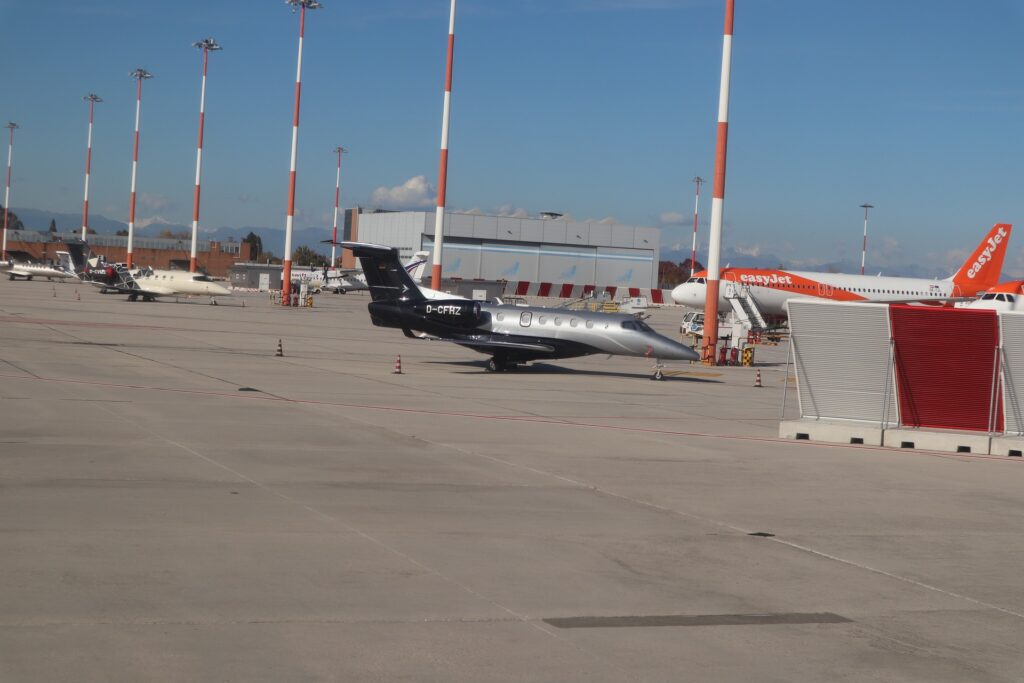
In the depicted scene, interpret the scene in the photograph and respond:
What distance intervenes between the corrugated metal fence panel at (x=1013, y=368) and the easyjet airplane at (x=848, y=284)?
35.8m

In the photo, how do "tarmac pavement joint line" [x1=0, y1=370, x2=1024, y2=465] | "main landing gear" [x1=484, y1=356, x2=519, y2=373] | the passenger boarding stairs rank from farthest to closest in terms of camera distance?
1. the passenger boarding stairs
2. "main landing gear" [x1=484, y1=356, x2=519, y2=373]
3. "tarmac pavement joint line" [x1=0, y1=370, x2=1024, y2=465]

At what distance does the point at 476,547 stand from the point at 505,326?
24.4 metres

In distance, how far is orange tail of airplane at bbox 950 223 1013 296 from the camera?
63.8 m

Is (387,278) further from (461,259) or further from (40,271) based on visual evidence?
(461,259)

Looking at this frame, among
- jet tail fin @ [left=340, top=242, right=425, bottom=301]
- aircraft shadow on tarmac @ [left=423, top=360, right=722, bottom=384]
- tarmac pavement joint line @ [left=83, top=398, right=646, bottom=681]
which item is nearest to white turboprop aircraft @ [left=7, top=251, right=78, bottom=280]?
jet tail fin @ [left=340, top=242, right=425, bottom=301]

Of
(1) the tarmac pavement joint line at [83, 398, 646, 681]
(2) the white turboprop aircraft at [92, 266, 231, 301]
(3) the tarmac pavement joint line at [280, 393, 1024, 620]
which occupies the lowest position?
(1) the tarmac pavement joint line at [83, 398, 646, 681]

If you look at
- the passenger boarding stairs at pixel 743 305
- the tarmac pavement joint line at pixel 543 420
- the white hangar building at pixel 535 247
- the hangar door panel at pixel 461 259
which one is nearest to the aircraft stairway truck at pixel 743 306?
the passenger boarding stairs at pixel 743 305

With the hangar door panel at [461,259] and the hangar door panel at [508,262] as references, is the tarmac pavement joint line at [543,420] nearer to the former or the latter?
the hangar door panel at [461,259]

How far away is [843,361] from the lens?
70.9 ft

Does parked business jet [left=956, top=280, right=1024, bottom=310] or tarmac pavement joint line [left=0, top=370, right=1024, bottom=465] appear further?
parked business jet [left=956, top=280, right=1024, bottom=310]

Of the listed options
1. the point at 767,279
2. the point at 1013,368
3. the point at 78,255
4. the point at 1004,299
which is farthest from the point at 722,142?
the point at 78,255

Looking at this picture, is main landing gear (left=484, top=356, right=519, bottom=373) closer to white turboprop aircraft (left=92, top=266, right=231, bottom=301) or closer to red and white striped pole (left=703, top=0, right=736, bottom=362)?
red and white striped pole (left=703, top=0, right=736, bottom=362)

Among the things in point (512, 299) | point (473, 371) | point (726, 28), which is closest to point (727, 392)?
point (473, 371)

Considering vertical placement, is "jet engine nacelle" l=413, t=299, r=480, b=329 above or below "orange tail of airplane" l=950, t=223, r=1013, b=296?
below
